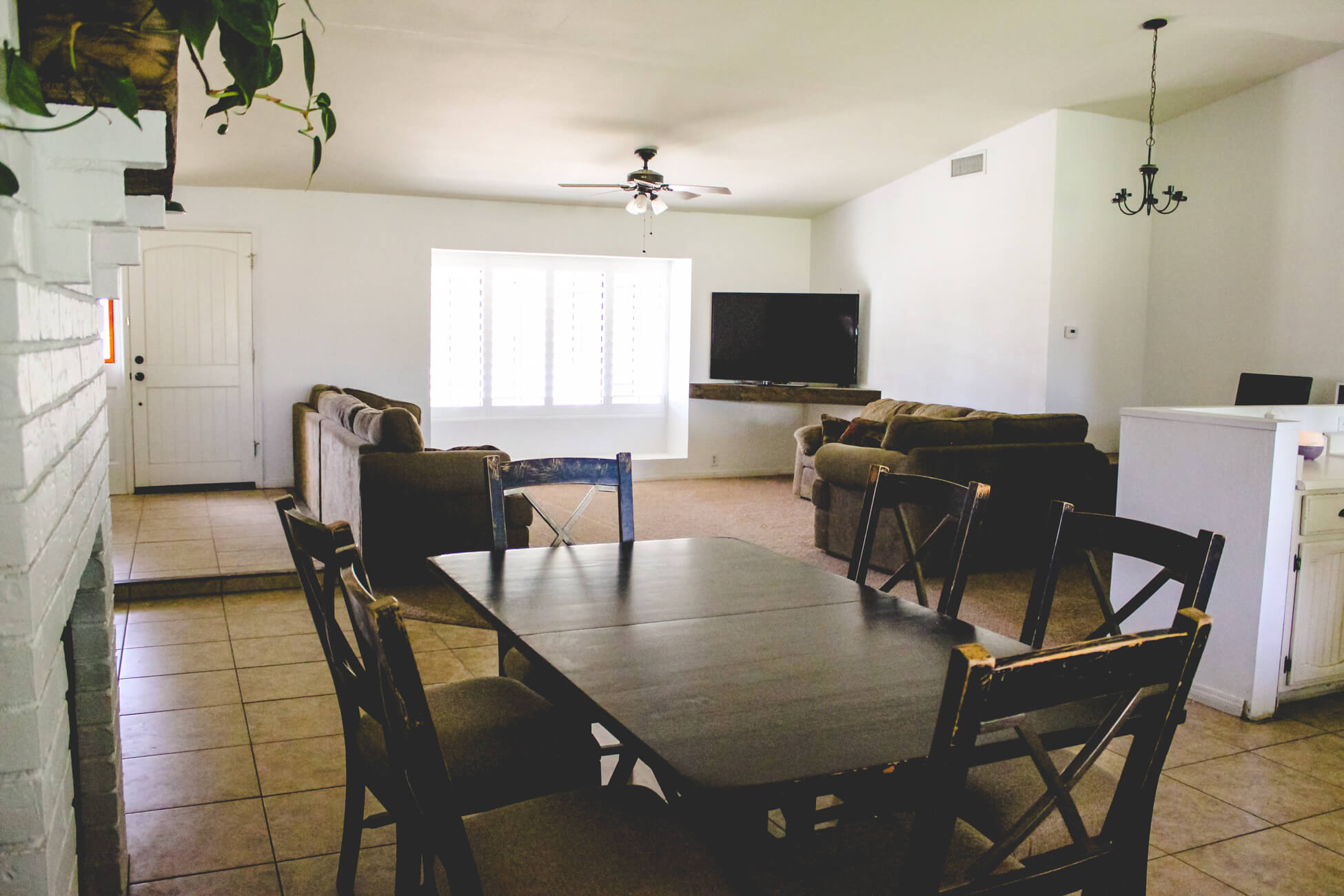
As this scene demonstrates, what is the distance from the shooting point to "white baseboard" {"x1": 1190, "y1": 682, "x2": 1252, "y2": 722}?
10.2ft

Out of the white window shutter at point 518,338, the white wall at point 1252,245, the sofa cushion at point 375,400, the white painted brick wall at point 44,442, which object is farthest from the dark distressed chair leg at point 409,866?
the white window shutter at point 518,338

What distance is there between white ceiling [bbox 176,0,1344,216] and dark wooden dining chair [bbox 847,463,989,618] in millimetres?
2477

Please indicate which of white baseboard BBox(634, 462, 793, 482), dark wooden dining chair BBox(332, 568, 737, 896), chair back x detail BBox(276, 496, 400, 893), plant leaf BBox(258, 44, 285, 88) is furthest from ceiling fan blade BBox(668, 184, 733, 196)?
plant leaf BBox(258, 44, 285, 88)

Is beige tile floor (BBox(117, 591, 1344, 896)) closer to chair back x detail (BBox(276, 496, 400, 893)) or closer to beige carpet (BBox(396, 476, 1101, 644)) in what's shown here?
chair back x detail (BBox(276, 496, 400, 893))

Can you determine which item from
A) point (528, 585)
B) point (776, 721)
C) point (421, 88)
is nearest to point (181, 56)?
point (421, 88)

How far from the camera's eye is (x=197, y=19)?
2.68ft

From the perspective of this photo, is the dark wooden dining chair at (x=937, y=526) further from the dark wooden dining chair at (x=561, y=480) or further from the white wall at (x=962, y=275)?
the white wall at (x=962, y=275)

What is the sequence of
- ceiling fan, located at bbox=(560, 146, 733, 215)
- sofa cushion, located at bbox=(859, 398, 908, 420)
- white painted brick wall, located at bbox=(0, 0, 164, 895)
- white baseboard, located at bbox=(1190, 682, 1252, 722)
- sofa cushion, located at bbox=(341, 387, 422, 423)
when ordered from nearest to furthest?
white painted brick wall, located at bbox=(0, 0, 164, 895), white baseboard, located at bbox=(1190, 682, 1252, 722), ceiling fan, located at bbox=(560, 146, 733, 215), sofa cushion, located at bbox=(859, 398, 908, 420), sofa cushion, located at bbox=(341, 387, 422, 423)

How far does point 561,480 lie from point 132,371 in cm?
608

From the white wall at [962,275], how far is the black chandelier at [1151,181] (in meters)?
0.51

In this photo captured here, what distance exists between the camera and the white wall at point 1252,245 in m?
4.75

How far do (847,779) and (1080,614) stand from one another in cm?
352

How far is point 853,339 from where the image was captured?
25.6ft

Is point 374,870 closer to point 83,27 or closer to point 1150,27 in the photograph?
point 83,27
